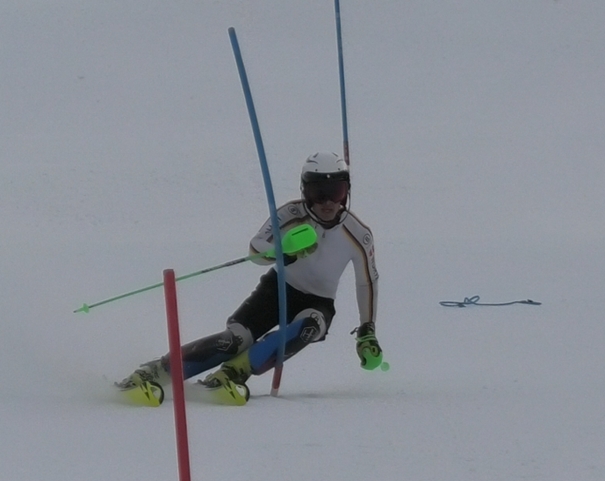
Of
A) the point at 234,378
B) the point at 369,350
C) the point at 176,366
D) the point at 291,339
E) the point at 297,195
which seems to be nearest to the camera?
the point at 176,366

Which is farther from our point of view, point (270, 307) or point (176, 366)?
point (270, 307)

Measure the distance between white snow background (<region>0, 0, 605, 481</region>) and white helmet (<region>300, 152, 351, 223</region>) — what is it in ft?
2.59

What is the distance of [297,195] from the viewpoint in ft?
35.7

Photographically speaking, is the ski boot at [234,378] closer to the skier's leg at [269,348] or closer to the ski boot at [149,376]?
the skier's leg at [269,348]

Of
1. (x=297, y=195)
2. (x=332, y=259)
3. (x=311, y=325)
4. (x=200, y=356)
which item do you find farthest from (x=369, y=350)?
(x=297, y=195)

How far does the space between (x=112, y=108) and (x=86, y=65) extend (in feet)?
5.45

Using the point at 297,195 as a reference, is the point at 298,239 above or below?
above

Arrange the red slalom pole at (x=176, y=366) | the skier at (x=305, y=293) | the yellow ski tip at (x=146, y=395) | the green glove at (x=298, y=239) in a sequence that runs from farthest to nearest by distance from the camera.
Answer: the skier at (x=305, y=293) → the green glove at (x=298, y=239) → the yellow ski tip at (x=146, y=395) → the red slalom pole at (x=176, y=366)

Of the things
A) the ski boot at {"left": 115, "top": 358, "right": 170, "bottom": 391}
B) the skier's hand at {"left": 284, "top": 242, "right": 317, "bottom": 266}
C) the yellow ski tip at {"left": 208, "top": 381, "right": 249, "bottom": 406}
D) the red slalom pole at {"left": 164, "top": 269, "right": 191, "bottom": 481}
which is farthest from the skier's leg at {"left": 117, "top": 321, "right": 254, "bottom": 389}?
the red slalom pole at {"left": 164, "top": 269, "right": 191, "bottom": 481}

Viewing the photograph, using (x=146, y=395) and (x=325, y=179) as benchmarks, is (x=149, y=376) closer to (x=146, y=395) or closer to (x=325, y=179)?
(x=146, y=395)

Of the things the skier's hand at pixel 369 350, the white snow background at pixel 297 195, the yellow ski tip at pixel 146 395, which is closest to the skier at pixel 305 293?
the skier's hand at pixel 369 350

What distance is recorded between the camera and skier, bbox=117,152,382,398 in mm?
4629

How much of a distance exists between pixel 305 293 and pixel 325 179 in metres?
0.54

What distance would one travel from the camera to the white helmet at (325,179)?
4.69 meters
